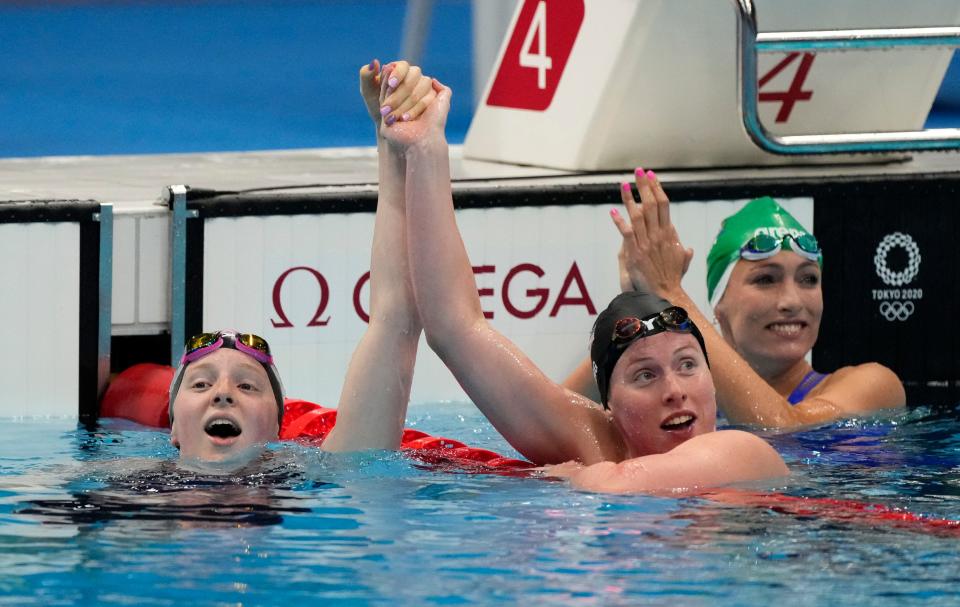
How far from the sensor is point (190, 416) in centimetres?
381

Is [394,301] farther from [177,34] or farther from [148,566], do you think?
[177,34]

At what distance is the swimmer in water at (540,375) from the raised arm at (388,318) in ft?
0.25

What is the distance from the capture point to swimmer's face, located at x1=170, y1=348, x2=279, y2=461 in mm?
3801

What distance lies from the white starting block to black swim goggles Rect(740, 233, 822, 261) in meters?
0.75

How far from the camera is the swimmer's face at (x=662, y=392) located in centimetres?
352

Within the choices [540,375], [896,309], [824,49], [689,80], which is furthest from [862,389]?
[540,375]

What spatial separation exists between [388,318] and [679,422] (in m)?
0.71

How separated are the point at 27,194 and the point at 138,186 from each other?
20.8 inches

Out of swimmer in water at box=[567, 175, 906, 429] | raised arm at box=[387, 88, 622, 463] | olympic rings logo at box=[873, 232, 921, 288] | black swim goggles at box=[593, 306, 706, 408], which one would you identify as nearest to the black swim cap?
black swim goggles at box=[593, 306, 706, 408]

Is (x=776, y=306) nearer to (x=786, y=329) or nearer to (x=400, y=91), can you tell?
(x=786, y=329)

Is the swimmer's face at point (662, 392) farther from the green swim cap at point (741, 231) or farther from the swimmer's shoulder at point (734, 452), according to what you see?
the green swim cap at point (741, 231)

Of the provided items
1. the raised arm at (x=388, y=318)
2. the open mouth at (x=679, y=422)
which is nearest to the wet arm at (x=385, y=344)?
the raised arm at (x=388, y=318)

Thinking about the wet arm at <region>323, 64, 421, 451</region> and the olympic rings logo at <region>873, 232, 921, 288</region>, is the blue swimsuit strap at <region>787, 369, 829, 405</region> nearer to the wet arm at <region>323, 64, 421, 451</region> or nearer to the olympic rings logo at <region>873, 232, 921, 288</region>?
the olympic rings logo at <region>873, 232, 921, 288</region>

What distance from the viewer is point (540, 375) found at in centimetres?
362
